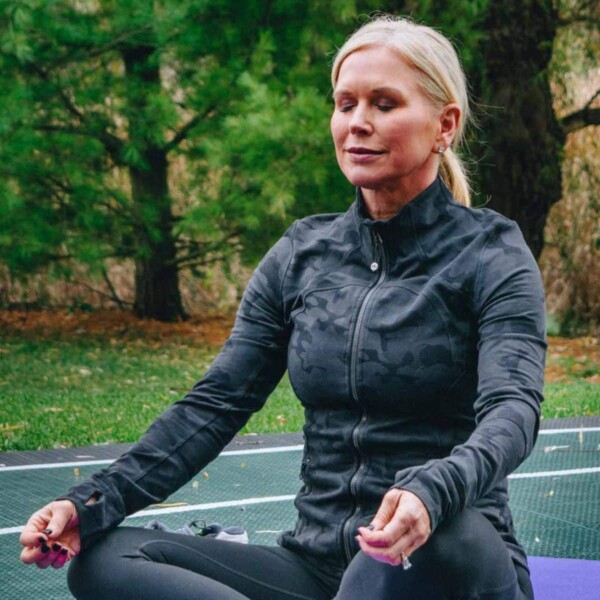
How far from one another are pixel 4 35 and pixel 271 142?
7.67 ft

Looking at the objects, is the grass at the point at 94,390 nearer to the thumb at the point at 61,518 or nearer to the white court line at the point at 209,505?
the white court line at the point at 209,505

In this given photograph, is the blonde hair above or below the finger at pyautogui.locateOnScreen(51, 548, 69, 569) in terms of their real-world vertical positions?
above

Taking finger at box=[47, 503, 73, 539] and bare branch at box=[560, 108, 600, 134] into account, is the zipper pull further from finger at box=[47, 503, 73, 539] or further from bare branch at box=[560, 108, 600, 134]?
bare branch at box=[560, 108, 600, 134]

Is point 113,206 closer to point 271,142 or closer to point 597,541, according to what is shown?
point 271,142

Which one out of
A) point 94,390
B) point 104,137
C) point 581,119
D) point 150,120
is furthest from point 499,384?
point 581,119

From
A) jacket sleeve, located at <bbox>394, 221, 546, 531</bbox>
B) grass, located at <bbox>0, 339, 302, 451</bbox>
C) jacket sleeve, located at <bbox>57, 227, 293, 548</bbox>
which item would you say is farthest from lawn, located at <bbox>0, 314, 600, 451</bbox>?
jacket sleeve, located at <bbox>394, 221, 546, 531</bbox>

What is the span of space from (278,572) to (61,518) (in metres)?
0.44

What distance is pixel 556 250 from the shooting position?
1296 centimetres

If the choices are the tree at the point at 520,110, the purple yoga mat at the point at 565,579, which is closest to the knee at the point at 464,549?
the purple yoga mat at the point at 565,579

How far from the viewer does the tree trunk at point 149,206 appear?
10.4 meters

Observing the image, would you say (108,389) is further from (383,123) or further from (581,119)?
(383,123)

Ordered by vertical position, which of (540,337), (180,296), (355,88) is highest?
(355,88)

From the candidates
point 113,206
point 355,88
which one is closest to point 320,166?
point 113,206

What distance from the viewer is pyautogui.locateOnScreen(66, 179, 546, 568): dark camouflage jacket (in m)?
2.08
